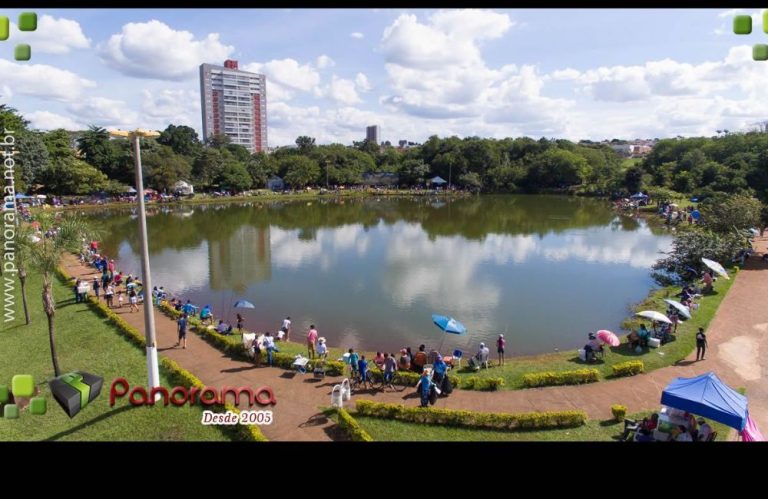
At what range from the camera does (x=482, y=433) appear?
861cm

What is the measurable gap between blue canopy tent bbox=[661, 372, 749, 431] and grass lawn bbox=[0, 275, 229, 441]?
7.49 meters

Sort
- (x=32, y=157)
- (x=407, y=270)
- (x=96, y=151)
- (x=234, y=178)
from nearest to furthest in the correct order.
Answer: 1. (x=407, y=270)
2. (x=32, y=157)
3. (x=96, y=151)
4. (x=234, y=178)

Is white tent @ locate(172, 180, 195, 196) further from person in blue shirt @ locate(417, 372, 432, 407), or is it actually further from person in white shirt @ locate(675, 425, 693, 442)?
person in white shirt @ locate(675, 425, 693, 442)

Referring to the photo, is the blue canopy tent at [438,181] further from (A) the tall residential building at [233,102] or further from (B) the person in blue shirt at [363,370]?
(B) the person in blue shirt at [363,370]

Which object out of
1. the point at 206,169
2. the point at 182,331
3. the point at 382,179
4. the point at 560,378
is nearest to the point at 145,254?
the point at 182,331

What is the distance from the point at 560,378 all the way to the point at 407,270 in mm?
12952

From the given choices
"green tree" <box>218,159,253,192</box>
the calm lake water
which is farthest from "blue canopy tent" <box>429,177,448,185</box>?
"green tree" <box>218,159,253,192</box>

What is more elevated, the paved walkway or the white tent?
the white tent

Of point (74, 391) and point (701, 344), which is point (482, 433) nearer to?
point (701, 344)

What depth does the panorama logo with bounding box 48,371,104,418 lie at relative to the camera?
29.6 ft

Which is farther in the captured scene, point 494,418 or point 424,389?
point 424,389

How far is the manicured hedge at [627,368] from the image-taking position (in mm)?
11102

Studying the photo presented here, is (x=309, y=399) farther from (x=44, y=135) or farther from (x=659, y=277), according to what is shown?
(x=44, y=135)
